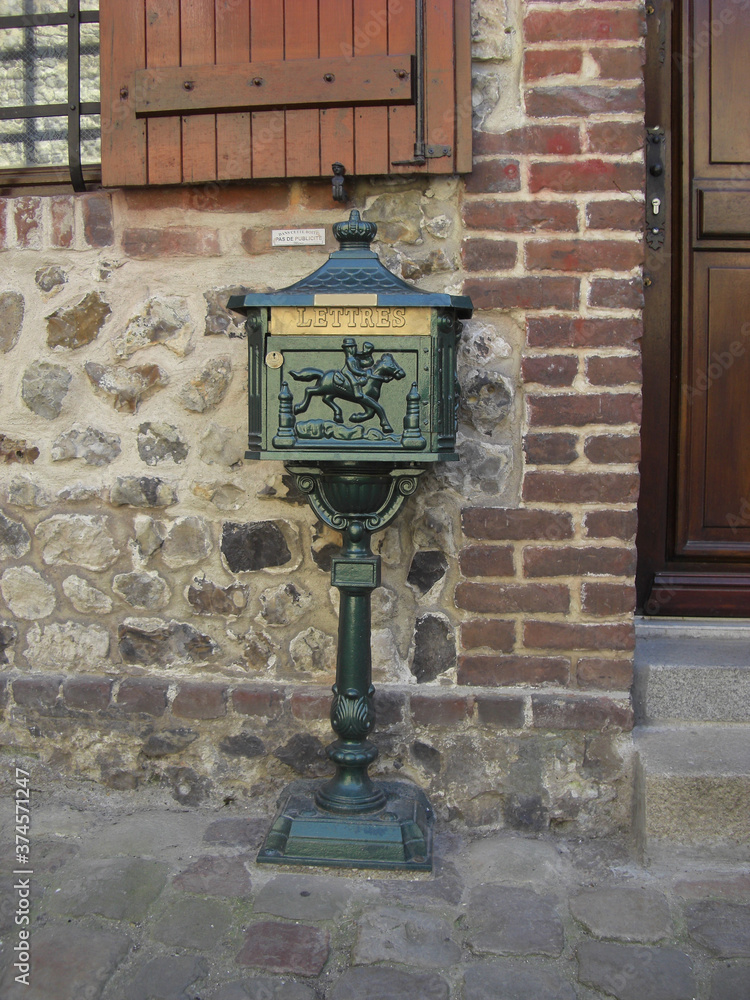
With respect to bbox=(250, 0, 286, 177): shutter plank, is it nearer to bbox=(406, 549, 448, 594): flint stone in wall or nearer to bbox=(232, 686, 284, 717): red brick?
bbox=(406, 549, 448, 594): flint stone in wall

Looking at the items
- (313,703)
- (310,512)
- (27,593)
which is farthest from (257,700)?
(27,593)

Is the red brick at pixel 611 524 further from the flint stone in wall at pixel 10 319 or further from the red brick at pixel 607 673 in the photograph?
the flint stone in wall at pixel 10 319

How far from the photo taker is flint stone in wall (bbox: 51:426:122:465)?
8.53 feet

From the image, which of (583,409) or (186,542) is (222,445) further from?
(583,409)

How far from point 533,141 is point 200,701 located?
1.83 meters

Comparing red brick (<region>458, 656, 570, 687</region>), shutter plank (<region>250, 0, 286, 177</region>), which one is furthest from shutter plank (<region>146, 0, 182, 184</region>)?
red brick (<region>458, 656, 570, 687</region>)

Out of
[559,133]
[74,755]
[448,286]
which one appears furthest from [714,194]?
[74,755]

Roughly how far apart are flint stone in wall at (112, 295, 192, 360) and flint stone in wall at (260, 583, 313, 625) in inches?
29.4

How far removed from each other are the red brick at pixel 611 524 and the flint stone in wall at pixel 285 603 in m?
0.83

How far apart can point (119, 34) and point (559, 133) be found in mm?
1276

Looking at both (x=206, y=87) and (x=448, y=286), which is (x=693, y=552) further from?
(x=206, y=87)

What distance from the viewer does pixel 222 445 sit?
8.38 feet

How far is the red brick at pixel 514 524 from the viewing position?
243 cm

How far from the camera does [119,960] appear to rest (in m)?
1.86
